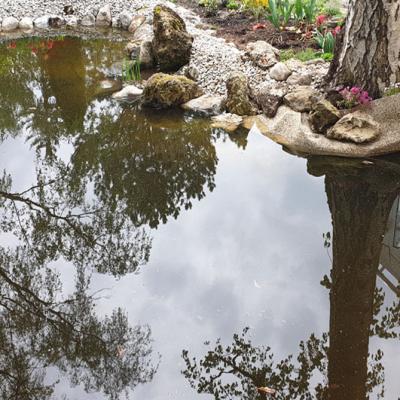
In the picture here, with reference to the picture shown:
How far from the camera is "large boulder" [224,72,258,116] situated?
7.88 m

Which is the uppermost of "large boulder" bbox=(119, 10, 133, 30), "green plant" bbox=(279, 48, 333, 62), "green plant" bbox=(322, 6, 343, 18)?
"large boulder" bbox=(119, 10, 133, 30)

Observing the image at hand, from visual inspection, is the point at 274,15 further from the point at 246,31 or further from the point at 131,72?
the point at 131,72

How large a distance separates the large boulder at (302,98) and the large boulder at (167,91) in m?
1.59

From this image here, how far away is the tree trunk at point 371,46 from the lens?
22.2 feet

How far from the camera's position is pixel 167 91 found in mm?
8133

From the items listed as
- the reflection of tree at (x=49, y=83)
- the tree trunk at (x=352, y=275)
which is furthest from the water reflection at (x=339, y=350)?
the reflection of tree at (x=49, y=83)

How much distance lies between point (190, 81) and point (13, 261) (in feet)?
14.9

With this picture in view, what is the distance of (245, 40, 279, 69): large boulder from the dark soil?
57cm

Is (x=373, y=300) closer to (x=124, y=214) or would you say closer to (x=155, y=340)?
(x=155, y=340)

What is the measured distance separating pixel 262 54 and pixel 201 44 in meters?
1.45

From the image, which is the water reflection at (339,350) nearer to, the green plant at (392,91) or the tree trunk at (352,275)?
the tree trunk at (352,275)

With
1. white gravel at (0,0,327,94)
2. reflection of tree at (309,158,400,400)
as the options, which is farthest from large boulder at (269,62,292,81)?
reflection of tree at (309,158,400,400)

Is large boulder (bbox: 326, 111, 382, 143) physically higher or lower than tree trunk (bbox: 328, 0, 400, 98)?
lower

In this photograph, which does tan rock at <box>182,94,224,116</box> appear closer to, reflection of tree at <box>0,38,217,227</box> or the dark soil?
reflection of tree at <box>0,38,217,227</box>
